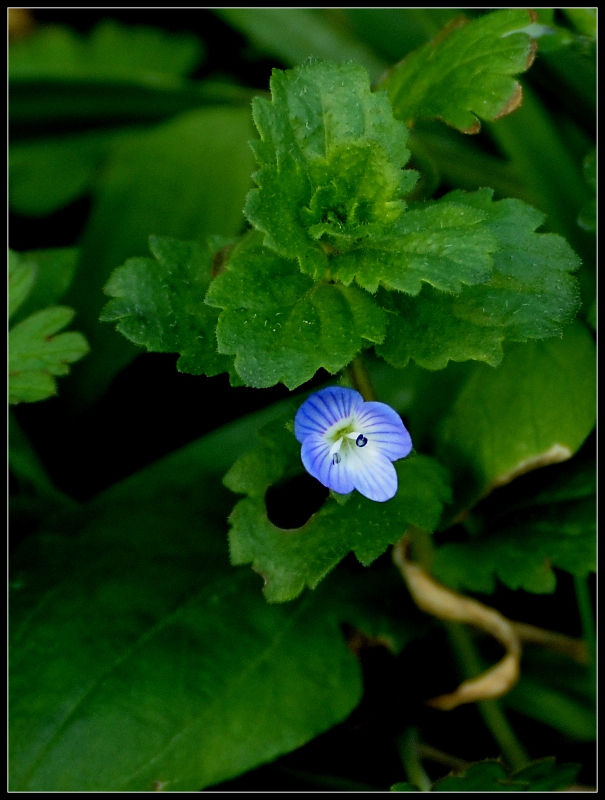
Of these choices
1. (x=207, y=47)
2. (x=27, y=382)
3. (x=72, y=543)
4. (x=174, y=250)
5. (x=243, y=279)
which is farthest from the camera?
(x=207, y=47)

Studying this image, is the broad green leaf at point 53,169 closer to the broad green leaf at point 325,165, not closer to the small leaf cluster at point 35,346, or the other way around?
the small leaf cluster at point 35,346

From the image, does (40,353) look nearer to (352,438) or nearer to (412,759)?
(352,438)

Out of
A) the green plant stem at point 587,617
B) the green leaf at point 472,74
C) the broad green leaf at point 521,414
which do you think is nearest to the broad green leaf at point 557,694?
the green plant stem at point 587,617

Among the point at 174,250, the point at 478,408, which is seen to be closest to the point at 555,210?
the point at 478,408

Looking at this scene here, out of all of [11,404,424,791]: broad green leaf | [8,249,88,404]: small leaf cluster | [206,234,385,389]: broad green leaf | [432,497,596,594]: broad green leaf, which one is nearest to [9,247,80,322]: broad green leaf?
[8,249,88,404]: small leaf cluster

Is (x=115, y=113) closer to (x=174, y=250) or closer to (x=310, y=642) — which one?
(x=174, y=250)

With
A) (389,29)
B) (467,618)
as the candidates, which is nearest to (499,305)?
(467,618)
